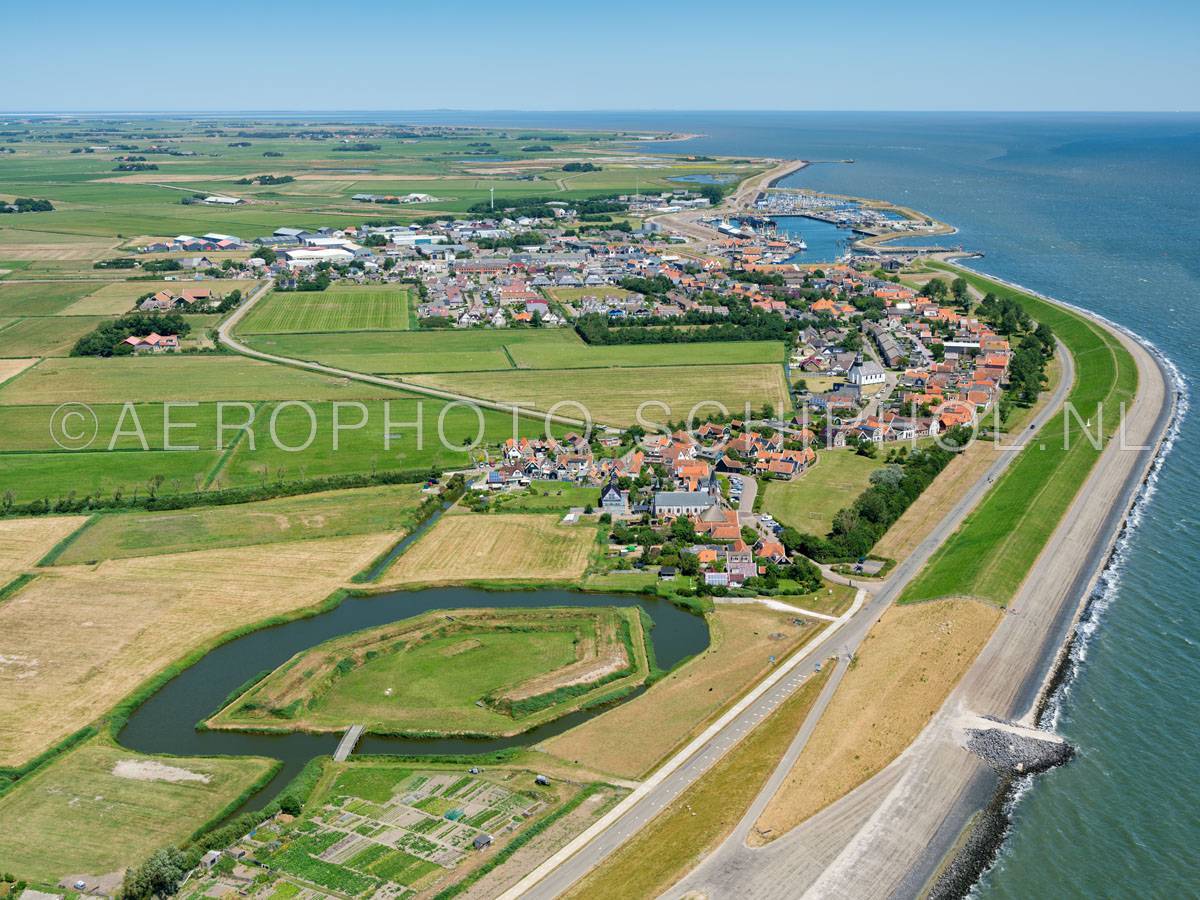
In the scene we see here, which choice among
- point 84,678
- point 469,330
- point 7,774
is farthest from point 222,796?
point 469,330

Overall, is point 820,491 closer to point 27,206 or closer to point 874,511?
point 874,511

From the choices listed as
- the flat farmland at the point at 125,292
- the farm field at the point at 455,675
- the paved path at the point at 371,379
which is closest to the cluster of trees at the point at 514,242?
the flat farmland at the point at 125,292

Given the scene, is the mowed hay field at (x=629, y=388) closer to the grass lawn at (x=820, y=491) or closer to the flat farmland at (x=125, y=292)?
the grass lawn at (x=820, y=491)

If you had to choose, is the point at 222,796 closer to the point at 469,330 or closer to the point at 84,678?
the point at 84,678

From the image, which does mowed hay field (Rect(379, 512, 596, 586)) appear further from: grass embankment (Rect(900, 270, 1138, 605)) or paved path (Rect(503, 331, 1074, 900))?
grass embankment (Rect(900, 270, 1138, 605))

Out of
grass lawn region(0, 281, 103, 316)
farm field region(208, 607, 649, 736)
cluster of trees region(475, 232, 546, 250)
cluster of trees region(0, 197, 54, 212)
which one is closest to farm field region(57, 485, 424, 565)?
farm field region(208, 607, 649, 736)
